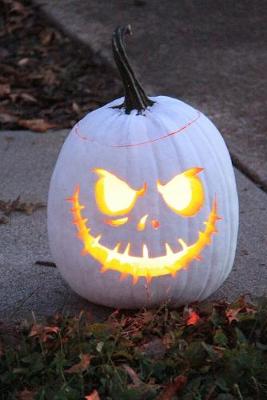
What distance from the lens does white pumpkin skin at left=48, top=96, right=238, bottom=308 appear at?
329 cm

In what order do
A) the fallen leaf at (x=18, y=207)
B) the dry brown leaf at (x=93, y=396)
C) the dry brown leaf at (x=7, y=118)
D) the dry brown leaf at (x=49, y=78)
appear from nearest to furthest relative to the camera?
the dry brown leaf at (x=93, y=396)
the fallen leaf at (x=18, y=207)
the dry brown leaf at (x=7, y=118)
the dry brown leaf at (x=49, y=78)

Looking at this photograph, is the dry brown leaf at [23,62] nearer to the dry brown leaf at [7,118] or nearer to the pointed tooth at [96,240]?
the dry brown leaf at [7,118]

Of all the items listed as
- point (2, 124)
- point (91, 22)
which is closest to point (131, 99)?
point (2, 124)

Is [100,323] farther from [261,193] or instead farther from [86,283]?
[261,193]

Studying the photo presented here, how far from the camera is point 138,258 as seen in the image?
10.9 ft

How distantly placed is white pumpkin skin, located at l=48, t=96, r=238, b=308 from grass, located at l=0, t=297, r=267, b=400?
0.33 ft

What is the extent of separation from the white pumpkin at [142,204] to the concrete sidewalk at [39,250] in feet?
0.75

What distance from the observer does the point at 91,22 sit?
7461 millimetres

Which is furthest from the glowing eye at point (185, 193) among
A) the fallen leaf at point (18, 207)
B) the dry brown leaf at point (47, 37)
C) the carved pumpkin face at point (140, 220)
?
the dry brown leaf at point (47, 37)

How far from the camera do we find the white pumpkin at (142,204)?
3.29 m

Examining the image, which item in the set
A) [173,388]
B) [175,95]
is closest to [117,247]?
[173,388]

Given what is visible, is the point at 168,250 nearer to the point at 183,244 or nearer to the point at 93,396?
the point at 183,244

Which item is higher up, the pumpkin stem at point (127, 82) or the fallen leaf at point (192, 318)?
the pumpkin stem at point (127, 82)

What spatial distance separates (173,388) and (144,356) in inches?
8.3
